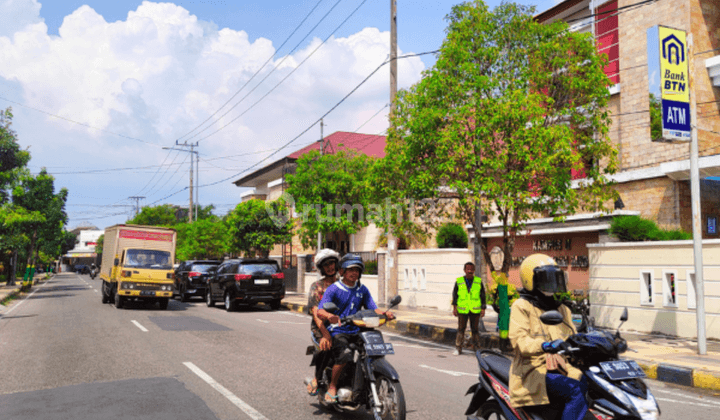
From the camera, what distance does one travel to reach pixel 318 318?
571 cm

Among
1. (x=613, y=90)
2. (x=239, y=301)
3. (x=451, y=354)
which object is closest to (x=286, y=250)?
(x=239, y=301)

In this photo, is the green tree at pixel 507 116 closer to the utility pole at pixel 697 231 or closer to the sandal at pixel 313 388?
the utility pole at pixel 697 231

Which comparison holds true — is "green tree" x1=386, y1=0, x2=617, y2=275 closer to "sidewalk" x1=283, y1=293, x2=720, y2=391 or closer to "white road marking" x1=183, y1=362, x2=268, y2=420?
Result: "sidewalk" x1=283, y1=293, x2=720, y2=391

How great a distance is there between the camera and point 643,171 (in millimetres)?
15367

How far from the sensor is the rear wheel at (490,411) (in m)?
4.00

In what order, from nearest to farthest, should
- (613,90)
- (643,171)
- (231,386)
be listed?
(231,386) < (643,171) < (613,90)

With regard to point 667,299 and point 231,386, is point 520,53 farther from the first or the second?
point 231,386

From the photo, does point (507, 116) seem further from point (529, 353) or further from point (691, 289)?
point (529, 353)

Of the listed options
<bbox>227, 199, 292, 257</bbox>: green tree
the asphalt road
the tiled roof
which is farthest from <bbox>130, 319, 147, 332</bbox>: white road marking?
the tiled roof

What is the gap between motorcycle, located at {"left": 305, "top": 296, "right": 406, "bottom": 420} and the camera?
4.95 m

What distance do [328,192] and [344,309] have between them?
18.1m

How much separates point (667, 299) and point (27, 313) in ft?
60.9

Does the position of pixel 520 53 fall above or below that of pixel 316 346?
above

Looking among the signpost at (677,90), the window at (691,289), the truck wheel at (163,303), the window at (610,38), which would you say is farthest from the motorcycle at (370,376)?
the truck wheel at (163,303)
